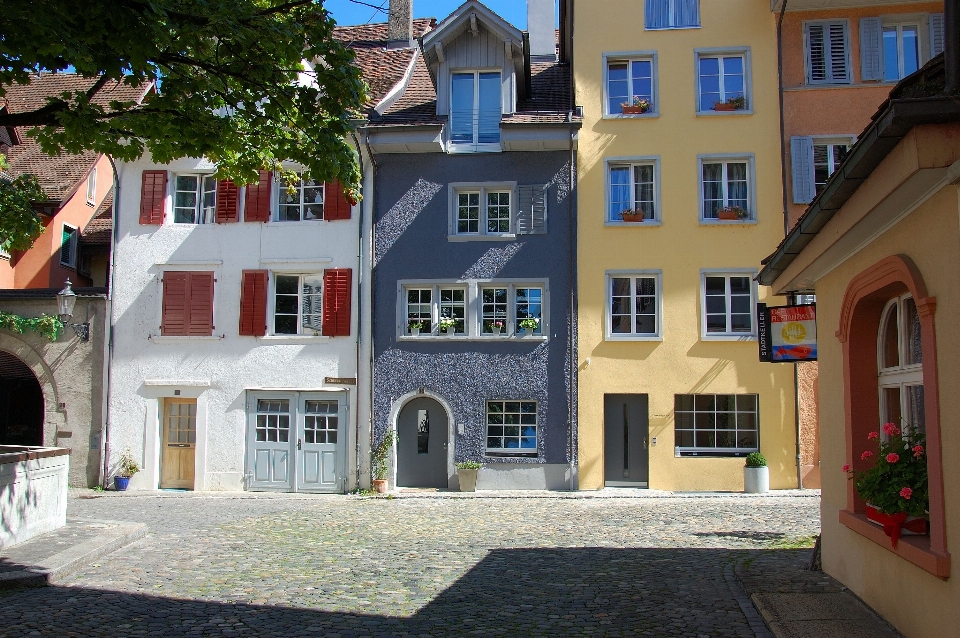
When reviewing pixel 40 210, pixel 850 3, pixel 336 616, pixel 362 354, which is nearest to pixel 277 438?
pixel 362 354

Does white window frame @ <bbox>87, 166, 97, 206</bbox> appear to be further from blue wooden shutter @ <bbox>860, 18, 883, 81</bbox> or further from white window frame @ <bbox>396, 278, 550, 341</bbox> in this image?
blue wooden shutter @ <bbox>860, 18, 883, 81</bbox>

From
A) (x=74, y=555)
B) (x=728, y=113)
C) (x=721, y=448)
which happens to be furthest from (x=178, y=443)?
(x=728, y=113)

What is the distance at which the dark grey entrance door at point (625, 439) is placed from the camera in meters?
20.2

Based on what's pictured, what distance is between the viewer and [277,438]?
2064 cm

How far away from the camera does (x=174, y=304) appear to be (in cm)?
2097

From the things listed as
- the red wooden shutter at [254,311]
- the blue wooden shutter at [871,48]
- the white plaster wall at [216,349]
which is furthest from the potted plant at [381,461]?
the blue wooden shutter at [871,48]

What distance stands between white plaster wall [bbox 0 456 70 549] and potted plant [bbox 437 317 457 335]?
9422 mm

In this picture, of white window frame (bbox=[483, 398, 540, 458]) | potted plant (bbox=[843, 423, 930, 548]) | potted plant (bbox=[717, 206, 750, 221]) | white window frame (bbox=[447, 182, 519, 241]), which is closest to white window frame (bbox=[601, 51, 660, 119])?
potted plant (bbox=[717, 206, 750, 221])

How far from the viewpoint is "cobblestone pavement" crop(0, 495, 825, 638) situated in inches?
289

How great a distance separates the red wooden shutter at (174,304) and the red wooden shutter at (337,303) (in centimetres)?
338

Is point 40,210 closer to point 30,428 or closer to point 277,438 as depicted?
point 30,428

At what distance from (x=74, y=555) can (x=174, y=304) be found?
1156cm

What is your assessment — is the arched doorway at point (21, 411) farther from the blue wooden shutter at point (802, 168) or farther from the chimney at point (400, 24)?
the blue wooden shutter at point (802, 168)

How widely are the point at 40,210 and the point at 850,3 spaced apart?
2023 centimetres
